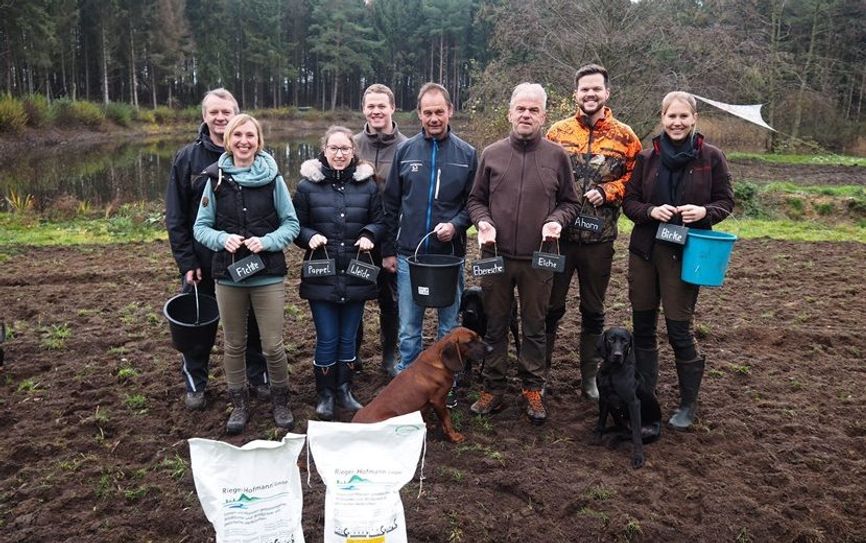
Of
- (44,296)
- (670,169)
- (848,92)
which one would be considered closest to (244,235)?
(670,169)

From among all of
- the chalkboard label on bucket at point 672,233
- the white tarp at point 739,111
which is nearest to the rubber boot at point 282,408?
the chalkboard label on bucket at point 672,233

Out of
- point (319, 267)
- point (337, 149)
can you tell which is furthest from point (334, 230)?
point (337, 149)

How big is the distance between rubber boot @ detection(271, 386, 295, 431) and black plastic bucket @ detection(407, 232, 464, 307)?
44.1 inches

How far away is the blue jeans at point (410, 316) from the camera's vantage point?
4.37 metres

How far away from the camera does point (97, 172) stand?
2142cm

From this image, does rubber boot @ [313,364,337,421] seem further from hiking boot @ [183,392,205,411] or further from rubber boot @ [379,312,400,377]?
hiking boot @ [183,392,205,411]

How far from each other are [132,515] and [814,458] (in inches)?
152

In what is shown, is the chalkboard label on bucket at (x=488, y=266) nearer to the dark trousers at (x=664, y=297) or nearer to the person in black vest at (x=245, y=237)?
the dark trousers at (x=664, y=297)

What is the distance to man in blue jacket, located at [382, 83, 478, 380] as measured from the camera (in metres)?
4.20

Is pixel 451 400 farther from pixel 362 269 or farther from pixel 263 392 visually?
pixel 263 392

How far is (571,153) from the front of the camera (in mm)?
4434

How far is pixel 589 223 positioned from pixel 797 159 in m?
26.3

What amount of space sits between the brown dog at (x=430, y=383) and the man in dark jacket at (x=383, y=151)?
991 mm

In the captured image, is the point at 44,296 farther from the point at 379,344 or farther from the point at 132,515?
the point at 132,515
